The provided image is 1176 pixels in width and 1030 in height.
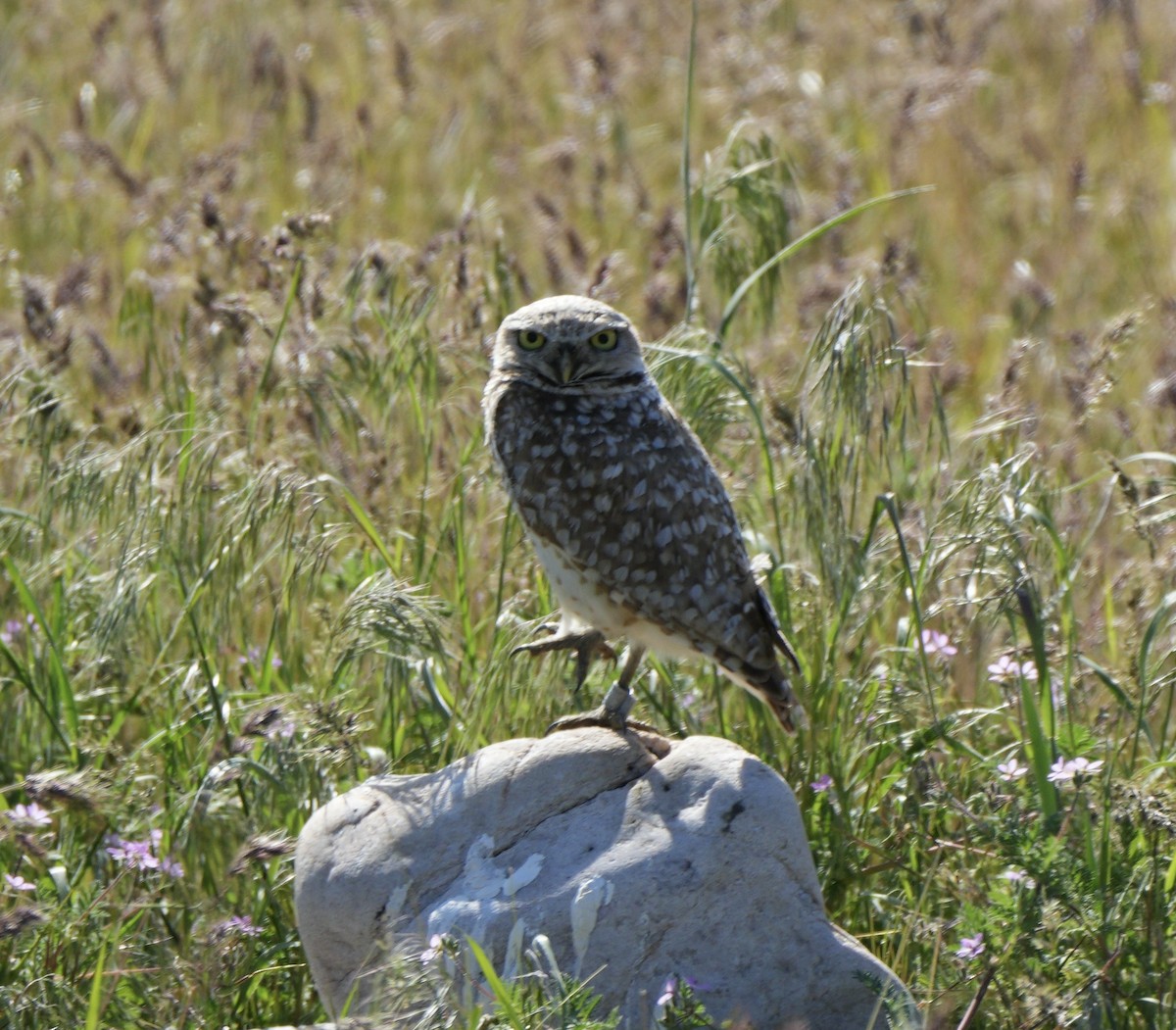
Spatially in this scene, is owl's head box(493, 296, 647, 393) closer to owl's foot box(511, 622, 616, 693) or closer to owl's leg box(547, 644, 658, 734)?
owl's foot box(511, 622, 616, 693)

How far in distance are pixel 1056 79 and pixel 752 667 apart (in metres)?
7.83

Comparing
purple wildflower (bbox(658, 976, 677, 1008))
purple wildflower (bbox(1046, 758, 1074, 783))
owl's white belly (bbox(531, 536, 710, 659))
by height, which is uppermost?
owl's white belly (bbox(531, 536, 710, 659))

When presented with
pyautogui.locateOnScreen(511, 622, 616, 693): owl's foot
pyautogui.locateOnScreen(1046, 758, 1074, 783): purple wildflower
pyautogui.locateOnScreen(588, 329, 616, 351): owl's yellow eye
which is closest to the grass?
pyautogui.locateOnScreen(1046, 758, 1074, 783): purple wildflower

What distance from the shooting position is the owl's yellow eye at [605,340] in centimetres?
415

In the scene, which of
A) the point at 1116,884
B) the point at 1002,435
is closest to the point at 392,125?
the point at 1002,435

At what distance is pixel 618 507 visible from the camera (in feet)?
13.3

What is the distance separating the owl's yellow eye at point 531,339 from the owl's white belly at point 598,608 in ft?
1.69

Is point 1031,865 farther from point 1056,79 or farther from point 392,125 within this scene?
point 1056,79

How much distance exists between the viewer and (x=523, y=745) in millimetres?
3701

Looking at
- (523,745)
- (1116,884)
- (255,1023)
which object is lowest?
(255,1023)

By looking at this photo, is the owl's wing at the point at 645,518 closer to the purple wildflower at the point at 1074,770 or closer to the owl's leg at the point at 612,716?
the owl's leg at the point at 612,716

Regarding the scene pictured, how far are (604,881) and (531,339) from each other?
151 centimetres

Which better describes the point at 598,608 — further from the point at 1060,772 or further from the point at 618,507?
the point at 1060,772

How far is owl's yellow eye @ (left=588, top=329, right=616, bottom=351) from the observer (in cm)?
415
